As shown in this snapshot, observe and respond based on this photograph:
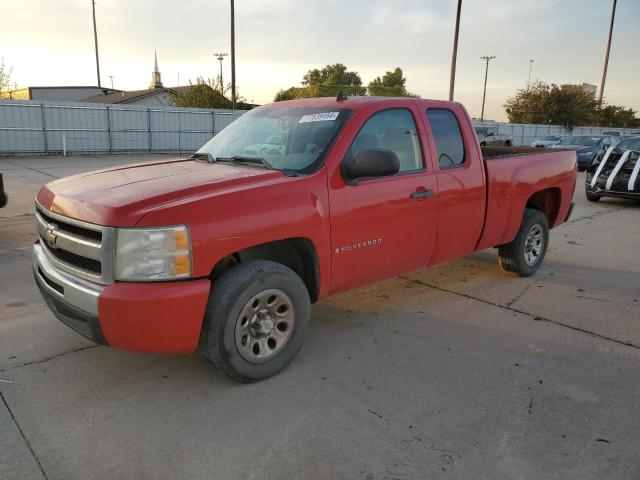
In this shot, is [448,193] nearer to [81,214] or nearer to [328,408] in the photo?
[328,408]

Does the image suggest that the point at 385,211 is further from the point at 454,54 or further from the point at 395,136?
the point at 454,54

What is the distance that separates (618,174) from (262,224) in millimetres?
10846

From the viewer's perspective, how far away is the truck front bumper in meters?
2.72

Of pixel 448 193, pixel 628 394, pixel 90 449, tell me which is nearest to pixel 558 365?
pixel 628 394

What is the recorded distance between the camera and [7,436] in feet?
8.81

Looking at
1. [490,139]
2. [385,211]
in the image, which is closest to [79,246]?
[385,211]

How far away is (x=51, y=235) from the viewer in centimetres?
320

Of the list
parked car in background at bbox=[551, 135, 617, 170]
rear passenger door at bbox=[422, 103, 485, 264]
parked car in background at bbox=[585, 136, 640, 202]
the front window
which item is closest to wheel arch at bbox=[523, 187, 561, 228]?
rear passenger door at bbox=[422, 103, 485, 264]

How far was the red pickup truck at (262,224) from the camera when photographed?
2773 mm

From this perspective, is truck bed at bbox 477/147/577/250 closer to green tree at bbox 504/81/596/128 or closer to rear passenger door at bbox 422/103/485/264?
rear passenger door at bbox 422/103/485/264

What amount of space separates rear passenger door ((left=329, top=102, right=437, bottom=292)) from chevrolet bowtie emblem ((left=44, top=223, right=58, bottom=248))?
5.78ft

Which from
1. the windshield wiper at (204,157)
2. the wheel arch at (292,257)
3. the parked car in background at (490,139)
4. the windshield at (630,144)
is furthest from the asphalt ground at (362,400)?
the parked car in background at (490,139)

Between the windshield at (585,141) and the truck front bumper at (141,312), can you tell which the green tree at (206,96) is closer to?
the windshield at (585,141)

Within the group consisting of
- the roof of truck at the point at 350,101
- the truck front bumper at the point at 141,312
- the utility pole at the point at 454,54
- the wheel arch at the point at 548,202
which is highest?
the utility pole at the point at 454,54
